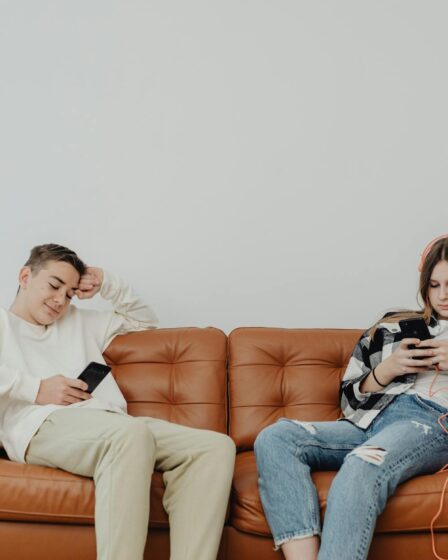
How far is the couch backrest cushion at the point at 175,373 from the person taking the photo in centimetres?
246

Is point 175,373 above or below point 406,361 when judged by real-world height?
below

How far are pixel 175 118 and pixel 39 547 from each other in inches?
76.0

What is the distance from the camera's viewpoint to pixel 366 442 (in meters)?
1.86

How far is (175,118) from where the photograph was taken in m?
3.02

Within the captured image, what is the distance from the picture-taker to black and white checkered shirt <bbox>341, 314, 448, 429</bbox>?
2.11m

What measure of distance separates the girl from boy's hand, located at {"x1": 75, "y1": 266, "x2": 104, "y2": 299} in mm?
969

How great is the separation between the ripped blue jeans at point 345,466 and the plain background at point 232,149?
983 mm

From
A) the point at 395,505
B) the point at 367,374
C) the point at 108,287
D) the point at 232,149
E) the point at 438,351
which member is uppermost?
the point at 232,149

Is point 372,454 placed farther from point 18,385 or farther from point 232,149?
point 232,149

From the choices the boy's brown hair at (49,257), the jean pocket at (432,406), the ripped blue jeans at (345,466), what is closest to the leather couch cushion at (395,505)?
the ripped blue jeans at (345,466)

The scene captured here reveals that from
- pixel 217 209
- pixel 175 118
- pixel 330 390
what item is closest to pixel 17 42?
pixel 175 118

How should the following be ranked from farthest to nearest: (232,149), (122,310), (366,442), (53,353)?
(232,149) < (122,310) < (53,353) < (366,442)

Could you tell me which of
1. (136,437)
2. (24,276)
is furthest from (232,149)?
(136,437)

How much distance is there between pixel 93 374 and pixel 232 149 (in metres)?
1.29
